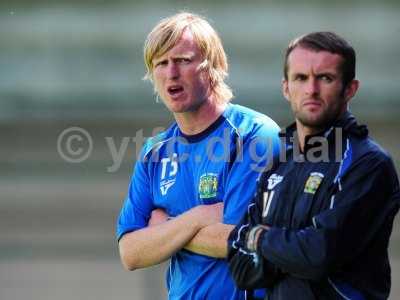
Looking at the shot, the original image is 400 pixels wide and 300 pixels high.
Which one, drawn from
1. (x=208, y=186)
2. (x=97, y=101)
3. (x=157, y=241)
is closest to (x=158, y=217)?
(x=157, y=241)

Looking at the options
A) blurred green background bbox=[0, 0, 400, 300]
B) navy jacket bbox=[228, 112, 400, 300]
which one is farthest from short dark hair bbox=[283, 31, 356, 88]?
blurred green background bbox=[0, 0, 400, 300]

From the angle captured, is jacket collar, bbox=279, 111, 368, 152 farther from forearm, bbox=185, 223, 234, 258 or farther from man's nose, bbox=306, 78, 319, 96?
forearm, bbox=185, 223, 234, 258

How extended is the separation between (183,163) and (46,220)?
431 cm

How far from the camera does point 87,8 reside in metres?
7.15

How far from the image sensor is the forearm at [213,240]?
311 cm

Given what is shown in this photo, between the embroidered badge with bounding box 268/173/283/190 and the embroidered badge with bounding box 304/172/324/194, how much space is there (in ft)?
0.43

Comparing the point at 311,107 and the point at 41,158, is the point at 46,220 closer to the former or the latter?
the point at 41,158

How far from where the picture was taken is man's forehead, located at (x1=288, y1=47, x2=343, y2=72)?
2785 millimetres

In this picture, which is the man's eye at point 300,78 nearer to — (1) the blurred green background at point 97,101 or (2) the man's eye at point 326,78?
(2) the man's eye at point 326,78

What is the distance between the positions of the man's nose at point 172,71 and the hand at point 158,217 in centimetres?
47

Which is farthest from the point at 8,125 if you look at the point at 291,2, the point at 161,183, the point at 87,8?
the point at 161,183

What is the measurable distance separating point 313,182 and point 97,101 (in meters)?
4.55

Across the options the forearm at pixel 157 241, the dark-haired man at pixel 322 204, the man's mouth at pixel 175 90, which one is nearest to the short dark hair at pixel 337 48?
the dark-haired man at pixel 322 204

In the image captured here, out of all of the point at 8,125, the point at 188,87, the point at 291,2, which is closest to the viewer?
the point at 188,87
